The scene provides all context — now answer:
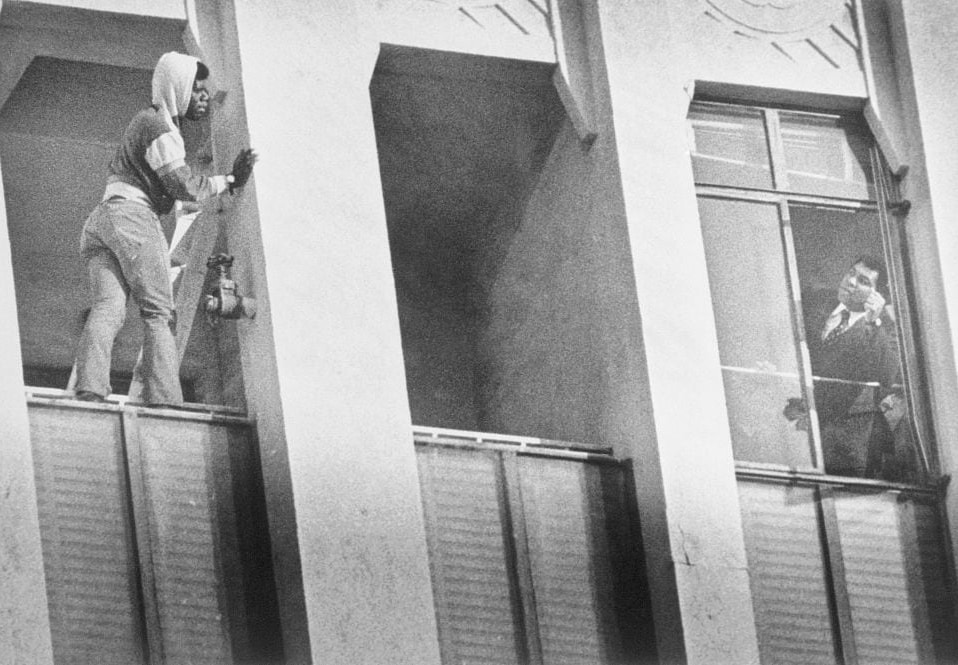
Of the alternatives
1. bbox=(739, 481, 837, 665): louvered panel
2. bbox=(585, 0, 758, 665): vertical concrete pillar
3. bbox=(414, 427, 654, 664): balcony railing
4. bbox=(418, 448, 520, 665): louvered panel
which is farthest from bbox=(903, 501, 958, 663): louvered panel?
bbox=(418, 448, 520, 665): louvered panel

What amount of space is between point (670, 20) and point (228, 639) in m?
6.09

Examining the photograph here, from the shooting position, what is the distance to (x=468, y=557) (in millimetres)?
20500

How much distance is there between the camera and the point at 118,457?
1966 centimetres

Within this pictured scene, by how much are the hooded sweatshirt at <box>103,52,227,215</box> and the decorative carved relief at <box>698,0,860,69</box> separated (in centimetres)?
443

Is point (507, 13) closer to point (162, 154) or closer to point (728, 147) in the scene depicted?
point (728, 147)

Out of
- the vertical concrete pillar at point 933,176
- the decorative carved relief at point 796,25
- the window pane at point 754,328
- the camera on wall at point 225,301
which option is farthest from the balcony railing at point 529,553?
the decorative carved relief at point 796,25

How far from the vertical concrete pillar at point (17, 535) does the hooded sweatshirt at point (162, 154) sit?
5.52 ft

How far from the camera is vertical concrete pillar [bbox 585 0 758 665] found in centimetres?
2084

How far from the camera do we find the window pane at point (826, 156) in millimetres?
22891

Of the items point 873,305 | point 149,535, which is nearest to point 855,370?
point 873,305

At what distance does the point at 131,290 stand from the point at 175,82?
1442 millimetres

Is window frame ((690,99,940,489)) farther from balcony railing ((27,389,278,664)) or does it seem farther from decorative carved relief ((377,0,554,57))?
balcony railing ((27,389,278,664))

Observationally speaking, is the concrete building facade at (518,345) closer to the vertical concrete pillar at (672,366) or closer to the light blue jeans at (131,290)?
the vertical concrete pillar at (672,366)

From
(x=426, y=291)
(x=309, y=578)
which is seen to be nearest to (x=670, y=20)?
(x=426, y=291)
